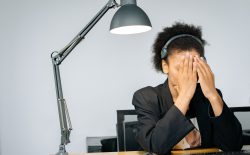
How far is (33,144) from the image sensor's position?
2.51 m

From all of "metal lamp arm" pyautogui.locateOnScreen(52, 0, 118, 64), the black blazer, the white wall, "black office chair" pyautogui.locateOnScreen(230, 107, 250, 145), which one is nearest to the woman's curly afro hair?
the black blazer

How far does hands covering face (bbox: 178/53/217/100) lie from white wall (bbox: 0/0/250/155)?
136cm

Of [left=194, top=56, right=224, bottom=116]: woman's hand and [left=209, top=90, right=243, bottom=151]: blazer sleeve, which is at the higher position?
[left=194, top=56, right=224, bottom=116]: woman's hand

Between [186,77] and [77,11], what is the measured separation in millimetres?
1551

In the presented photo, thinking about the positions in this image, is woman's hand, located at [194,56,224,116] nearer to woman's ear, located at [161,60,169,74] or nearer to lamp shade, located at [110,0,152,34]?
woman's ear, located at [161,60,169,74]

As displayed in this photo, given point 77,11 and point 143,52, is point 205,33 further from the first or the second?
point 77,11

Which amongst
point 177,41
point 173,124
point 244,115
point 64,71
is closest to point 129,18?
point 177,41

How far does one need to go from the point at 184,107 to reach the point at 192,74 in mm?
135

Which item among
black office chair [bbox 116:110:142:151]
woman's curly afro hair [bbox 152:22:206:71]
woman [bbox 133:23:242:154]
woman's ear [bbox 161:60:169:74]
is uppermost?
woman's curly afro hair [bbox 152:22:206:71]

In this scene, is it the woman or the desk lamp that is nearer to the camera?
the woman

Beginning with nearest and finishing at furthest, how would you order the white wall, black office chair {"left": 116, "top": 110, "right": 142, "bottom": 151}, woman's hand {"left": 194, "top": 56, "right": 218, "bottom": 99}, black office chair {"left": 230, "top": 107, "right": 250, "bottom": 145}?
woman's hand {"left": 194, "top": 56, "right": 218, "bottom": 99} < black office chair {"left": 116, "top": 110, "right": 142, "bottom": 151} < black office chair {"left": 230, "top": 107, "right": 250, "bottom": 145} < the white wall

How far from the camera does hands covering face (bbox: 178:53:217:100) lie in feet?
3.92

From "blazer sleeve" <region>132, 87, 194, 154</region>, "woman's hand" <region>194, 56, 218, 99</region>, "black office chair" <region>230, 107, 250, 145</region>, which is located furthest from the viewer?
"black office chair" <region>230, 107, 250, 145</region>

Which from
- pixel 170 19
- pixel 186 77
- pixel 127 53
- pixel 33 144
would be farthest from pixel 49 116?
pixel 186 77
